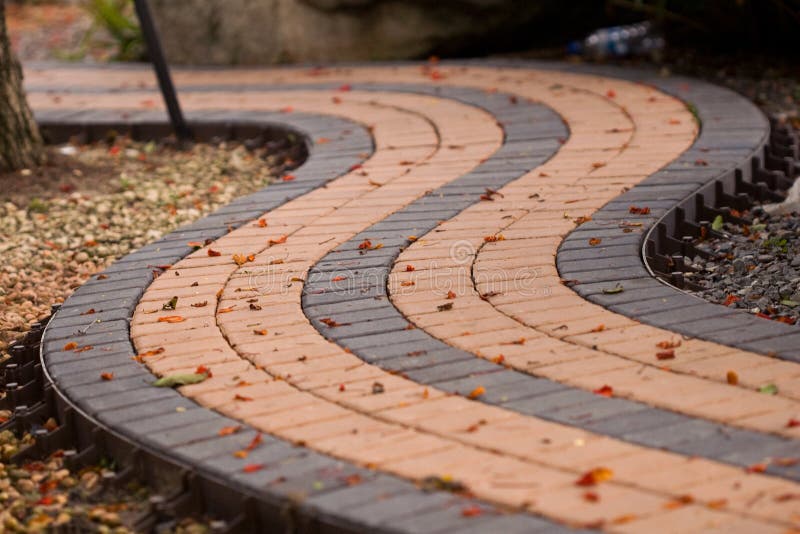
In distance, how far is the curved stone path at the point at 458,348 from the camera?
8.47 ft

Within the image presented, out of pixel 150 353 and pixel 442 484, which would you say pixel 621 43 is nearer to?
pixel 150 353

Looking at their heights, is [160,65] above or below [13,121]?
above

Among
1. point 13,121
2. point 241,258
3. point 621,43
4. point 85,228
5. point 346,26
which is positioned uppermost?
point 346,26

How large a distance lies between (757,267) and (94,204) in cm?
297

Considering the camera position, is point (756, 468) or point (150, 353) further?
point (150, 353)

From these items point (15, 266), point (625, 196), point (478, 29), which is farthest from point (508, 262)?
point (478, 29)

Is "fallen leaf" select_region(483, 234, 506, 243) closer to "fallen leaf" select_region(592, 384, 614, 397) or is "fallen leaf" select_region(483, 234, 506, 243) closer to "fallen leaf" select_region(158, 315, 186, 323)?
"fallen leaf" select_region(158, 315, 186, 323)

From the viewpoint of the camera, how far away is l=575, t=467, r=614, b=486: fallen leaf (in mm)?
2562

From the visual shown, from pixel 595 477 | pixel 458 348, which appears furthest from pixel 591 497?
pixel 458 348

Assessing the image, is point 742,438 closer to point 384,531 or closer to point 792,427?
point 792,427

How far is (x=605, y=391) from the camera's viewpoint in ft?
9.84

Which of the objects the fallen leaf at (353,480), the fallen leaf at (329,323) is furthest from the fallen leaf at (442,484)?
the fallen leaf at (329,323)

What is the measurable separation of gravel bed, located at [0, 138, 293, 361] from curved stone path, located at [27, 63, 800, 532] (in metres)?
0.40

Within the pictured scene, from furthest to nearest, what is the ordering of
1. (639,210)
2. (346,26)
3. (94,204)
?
(346,26)
(94,204)
(639,210)
